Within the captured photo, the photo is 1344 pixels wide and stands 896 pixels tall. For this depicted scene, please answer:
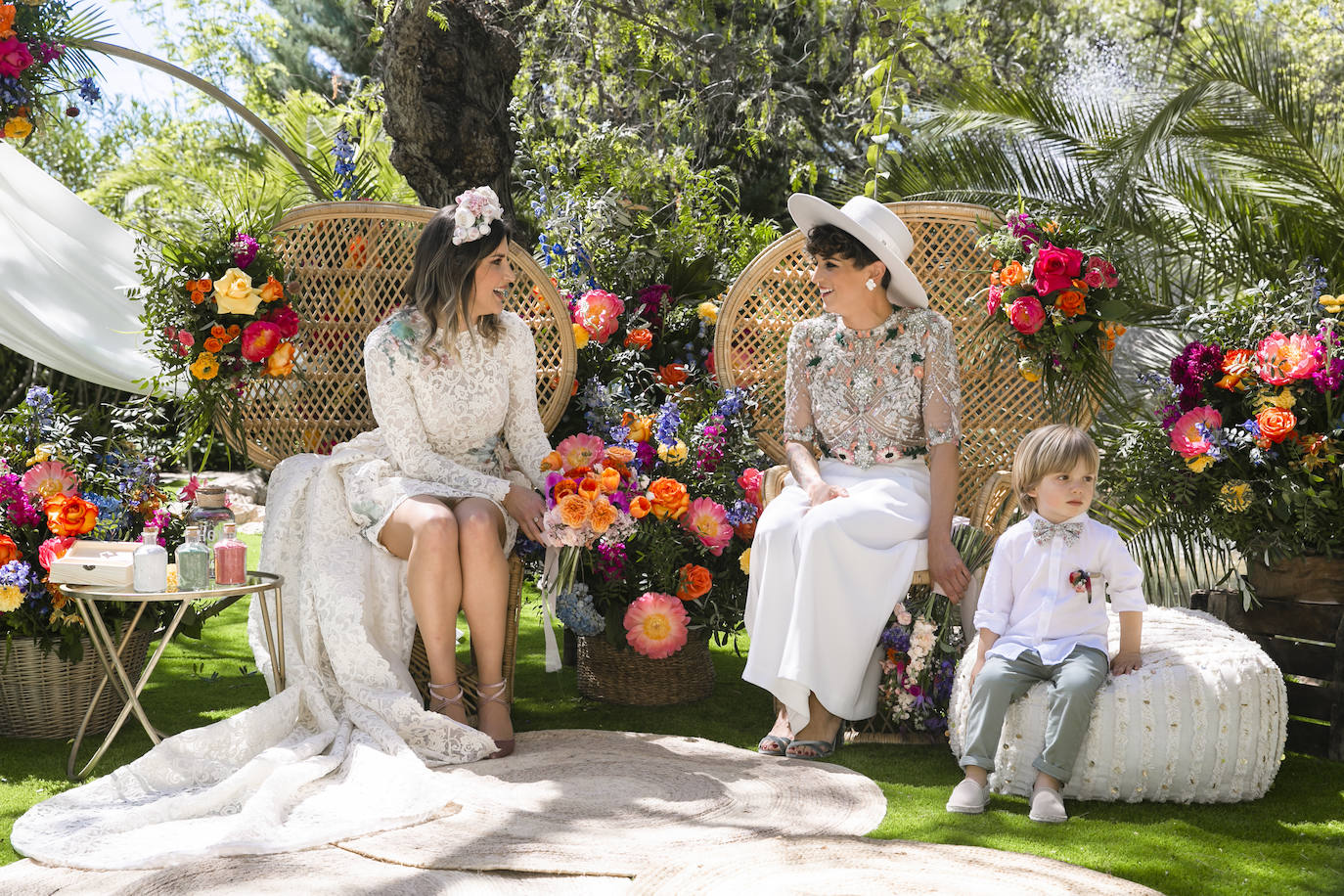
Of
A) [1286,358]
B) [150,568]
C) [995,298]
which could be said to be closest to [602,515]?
[150,568]

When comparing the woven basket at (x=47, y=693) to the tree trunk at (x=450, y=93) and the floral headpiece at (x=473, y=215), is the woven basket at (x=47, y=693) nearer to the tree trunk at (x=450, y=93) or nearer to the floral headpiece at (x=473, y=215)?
the floral headpiece at (x=473, y=215)

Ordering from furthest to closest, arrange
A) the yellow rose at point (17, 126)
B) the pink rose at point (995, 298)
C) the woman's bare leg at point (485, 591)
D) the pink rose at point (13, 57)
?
the yellow rose at point (17, 126), the pink rose at point (13, 57), the pink rose at point (995, 298), the woman's bare leg at point (485, 591)

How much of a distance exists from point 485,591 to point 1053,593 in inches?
59.9

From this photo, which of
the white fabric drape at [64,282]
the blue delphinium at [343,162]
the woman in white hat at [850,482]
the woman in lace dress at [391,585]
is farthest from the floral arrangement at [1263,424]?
the white fabric drape at [64,282]

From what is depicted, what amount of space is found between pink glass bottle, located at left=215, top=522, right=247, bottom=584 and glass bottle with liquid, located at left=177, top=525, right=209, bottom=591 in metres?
0.03

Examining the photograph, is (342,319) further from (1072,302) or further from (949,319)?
(1072,302)

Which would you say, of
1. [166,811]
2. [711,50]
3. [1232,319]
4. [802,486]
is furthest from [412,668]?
[711,50]

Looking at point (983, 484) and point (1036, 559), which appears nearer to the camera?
point (1036, 559)

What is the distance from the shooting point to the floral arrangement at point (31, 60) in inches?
161

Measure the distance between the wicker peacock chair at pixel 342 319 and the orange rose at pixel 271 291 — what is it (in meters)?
0.18

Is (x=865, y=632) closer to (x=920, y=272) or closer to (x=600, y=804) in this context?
(x=600, y=804)

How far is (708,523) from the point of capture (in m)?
3.72

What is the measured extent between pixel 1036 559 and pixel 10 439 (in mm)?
2947

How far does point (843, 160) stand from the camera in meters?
11.2
